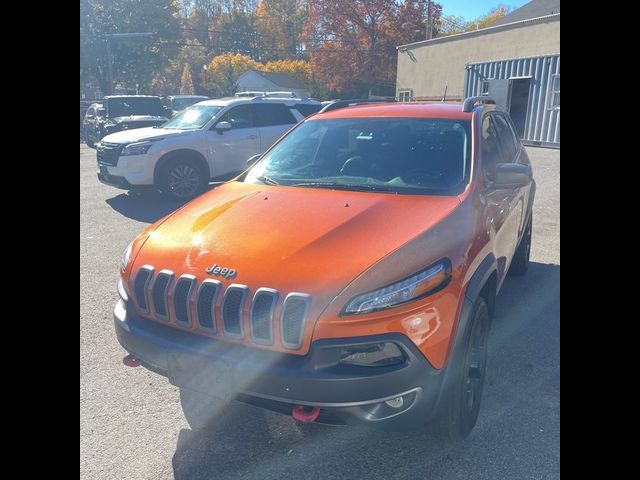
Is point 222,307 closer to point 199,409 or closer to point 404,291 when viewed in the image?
point 404,291

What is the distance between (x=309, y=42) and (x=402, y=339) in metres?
51.4

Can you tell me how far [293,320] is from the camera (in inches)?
84.6

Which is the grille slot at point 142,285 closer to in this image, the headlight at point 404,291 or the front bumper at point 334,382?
the front bumper at point 334,382

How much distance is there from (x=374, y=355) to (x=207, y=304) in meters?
0.81

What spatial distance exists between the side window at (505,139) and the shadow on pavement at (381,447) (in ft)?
6.18

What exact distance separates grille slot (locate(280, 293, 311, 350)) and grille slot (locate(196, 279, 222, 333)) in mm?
352

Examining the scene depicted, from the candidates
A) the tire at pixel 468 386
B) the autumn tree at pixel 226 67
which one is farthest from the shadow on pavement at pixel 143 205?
the autumn tree at pixel 226 67

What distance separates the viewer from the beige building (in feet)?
60.7

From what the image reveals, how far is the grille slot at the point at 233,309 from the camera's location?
222cm

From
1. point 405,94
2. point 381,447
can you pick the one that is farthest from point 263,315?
point 405,94
